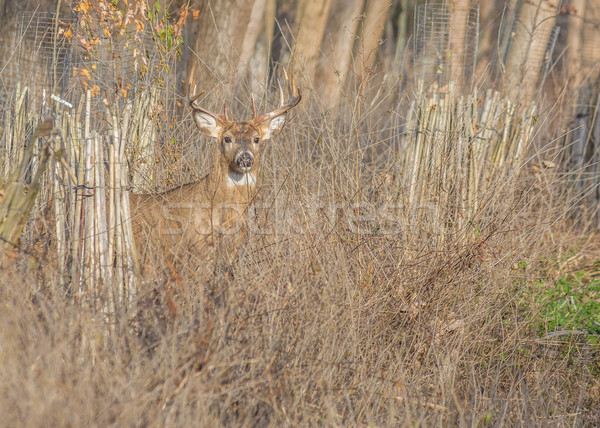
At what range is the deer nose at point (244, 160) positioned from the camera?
5.89 m

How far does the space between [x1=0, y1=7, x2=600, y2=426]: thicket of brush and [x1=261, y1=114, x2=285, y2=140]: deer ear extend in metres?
0.16

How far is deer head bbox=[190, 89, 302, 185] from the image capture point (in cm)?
596

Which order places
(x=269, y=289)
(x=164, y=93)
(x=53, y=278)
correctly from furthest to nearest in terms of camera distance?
1. (x=164, y=93)
2. (x=269, y=289)
3. (x=53, y=278)

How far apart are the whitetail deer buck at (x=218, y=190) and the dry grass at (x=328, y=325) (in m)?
0.22

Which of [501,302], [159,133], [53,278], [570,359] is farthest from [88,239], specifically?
[570,359]

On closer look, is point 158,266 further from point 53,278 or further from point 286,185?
point 286,185

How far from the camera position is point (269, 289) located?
167 inches

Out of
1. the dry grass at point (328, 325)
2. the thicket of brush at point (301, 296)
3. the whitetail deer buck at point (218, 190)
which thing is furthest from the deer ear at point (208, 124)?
the dry grass at point (328, 325)

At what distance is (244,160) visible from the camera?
19.3 ft

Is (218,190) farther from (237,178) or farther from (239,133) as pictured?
(239,133)

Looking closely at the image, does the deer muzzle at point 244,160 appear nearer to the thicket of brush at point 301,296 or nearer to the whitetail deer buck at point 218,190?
the whitetail deer buck at point 218,190

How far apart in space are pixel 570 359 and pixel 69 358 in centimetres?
358

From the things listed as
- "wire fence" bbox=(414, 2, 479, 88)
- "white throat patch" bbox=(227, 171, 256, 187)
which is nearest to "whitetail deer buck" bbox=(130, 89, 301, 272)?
"white throat patch" bbox=(227, 171, 256, 187)

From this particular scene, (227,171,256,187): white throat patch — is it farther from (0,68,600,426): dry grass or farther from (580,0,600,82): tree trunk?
(580,0,600,82): tree trunk
